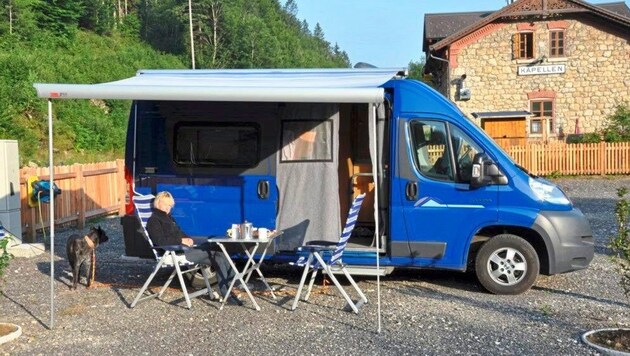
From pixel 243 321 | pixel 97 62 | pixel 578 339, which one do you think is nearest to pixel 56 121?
pixel 97 62

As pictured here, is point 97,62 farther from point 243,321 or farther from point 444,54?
point 243,321

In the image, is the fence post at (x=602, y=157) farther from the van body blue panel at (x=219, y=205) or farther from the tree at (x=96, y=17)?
the tree at (x=96, y=17)

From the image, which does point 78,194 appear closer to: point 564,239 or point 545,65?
point 564,239

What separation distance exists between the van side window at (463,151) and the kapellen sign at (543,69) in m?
24.0

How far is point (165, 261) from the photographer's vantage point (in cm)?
777

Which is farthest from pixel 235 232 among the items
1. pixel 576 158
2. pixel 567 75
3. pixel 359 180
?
pixel 567 75

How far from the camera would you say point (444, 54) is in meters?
32.7

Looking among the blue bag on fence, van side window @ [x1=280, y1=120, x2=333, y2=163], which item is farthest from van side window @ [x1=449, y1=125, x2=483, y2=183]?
the blue bag on fence

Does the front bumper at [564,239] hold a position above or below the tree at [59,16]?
below

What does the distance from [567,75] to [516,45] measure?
2470 mm

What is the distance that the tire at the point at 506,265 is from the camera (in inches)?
318

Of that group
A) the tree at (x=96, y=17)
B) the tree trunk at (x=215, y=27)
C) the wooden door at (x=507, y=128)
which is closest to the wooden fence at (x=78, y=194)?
the wooden door at (x=507, y=128)

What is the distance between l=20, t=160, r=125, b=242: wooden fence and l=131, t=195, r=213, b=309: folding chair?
5.23m

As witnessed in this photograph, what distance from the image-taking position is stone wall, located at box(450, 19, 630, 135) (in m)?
30.5
